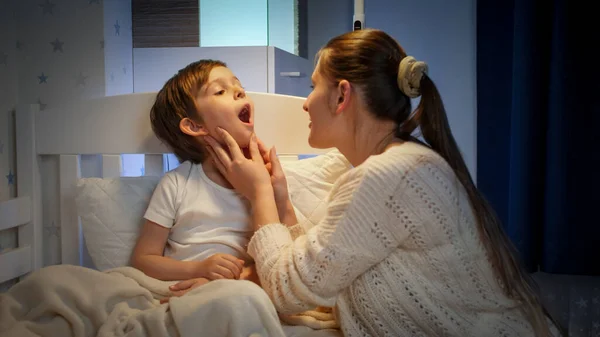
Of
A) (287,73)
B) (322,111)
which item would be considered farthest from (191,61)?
(322,111)

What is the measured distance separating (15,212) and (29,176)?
102 millimetres

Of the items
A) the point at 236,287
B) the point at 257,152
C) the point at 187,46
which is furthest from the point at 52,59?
the point at 236,287

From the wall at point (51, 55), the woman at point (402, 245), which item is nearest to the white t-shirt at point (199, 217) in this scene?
the woman at point (402, 245)

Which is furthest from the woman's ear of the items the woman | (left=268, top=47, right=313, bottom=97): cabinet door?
(left=268, top=47, right=313, bottom=97): cabinet door

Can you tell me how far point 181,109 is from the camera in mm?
1486

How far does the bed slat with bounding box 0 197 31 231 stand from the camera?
159 centimetres

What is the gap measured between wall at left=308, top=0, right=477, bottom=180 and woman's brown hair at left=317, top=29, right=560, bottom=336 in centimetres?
114

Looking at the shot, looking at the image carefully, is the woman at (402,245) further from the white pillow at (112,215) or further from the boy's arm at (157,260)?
the white pillow at (112,215)

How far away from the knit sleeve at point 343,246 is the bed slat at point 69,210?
752mm

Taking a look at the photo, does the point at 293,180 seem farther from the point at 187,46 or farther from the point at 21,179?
the point at 187,46

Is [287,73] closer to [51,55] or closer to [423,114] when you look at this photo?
[51,55]

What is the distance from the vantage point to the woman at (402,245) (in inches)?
42.5

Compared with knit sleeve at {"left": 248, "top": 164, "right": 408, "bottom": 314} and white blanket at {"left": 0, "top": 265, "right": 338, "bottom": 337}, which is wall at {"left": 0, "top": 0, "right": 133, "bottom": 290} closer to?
white blanket at {"left": 0, "top": 265, "right": 338, "bottom": 337}

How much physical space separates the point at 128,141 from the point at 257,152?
1.30 feet
